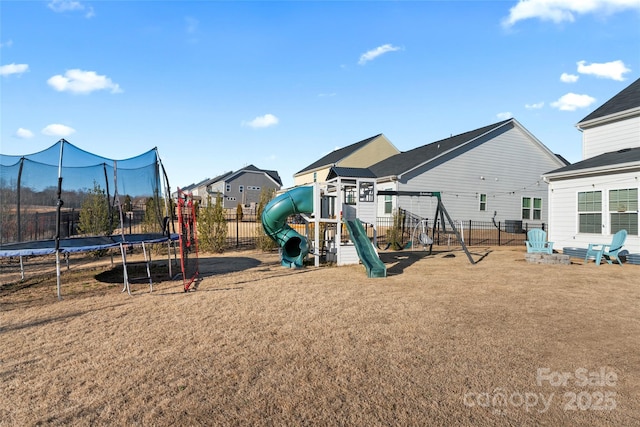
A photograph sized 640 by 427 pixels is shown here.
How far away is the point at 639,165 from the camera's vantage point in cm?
1141

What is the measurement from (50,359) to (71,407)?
134cm

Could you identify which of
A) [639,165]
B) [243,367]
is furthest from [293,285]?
[639,165]

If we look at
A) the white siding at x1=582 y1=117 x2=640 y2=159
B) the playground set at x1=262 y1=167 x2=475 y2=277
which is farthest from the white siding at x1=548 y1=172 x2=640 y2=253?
the playground set at x1=262 y1=167 x2=475 y2=277

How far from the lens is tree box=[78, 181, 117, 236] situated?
35.3ft

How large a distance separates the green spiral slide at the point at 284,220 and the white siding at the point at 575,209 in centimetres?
971

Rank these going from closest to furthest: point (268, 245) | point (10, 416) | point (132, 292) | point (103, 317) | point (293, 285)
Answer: point (10, 416) → point (103, 317) → point (132, 292) → point (293, 285) → point (268, 245)

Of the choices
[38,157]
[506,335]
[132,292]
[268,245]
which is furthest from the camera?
[268,245]

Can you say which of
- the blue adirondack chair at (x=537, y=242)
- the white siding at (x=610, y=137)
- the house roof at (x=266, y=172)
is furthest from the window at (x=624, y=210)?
the house roof at (x=266, y=172)

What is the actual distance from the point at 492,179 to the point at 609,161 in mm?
11477

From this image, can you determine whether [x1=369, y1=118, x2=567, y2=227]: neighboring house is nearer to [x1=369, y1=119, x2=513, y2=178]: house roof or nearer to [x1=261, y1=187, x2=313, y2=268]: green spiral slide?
[x1=369, y1=119, x2=513, y2=178]: house roof

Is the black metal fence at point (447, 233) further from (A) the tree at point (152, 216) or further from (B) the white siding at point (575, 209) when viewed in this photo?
(A) the tree at point (152, 216)

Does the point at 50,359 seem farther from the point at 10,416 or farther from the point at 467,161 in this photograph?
the point at 467,161

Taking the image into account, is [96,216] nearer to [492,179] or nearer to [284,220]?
[284,220]

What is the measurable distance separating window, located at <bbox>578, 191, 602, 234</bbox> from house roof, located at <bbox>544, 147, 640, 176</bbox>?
2.88ft
